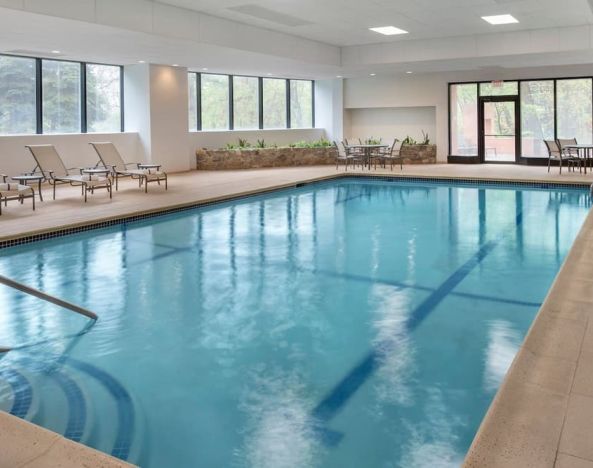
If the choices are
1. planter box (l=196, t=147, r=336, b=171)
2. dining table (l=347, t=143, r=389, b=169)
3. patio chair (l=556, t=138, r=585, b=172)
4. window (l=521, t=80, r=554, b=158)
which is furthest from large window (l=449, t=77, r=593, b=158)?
planter box (l=196, t=147, r=336, b=171)

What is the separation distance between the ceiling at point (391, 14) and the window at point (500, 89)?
428 centimetres

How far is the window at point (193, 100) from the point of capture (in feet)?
51.5

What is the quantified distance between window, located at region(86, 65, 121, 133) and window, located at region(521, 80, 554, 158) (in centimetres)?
1054

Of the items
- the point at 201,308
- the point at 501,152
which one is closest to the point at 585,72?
the point at 501,152

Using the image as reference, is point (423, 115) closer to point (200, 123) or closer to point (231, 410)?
point (200, 123)

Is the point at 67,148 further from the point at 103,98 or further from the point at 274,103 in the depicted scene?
the point at 274,103

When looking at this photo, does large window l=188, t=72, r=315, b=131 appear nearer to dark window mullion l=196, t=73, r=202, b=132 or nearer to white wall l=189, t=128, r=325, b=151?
dark window mullion l=196, t=73, r=202, b=132

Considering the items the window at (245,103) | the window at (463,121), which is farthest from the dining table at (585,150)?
the window at (245,103)

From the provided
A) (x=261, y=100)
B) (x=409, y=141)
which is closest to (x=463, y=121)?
(x=409, y=141)

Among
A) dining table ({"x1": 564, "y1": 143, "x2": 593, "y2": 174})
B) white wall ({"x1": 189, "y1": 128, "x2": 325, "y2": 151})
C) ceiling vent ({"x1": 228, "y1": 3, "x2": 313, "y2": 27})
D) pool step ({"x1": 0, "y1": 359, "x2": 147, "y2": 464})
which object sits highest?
ceiling vent ({"x1": 228, "y1": 3, "x2": 313, "y2": 27})

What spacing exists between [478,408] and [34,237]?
230 inches

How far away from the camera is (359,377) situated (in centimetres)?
338

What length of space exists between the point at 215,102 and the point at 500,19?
26.3 ft

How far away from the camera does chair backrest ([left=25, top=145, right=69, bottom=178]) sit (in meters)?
10.2
